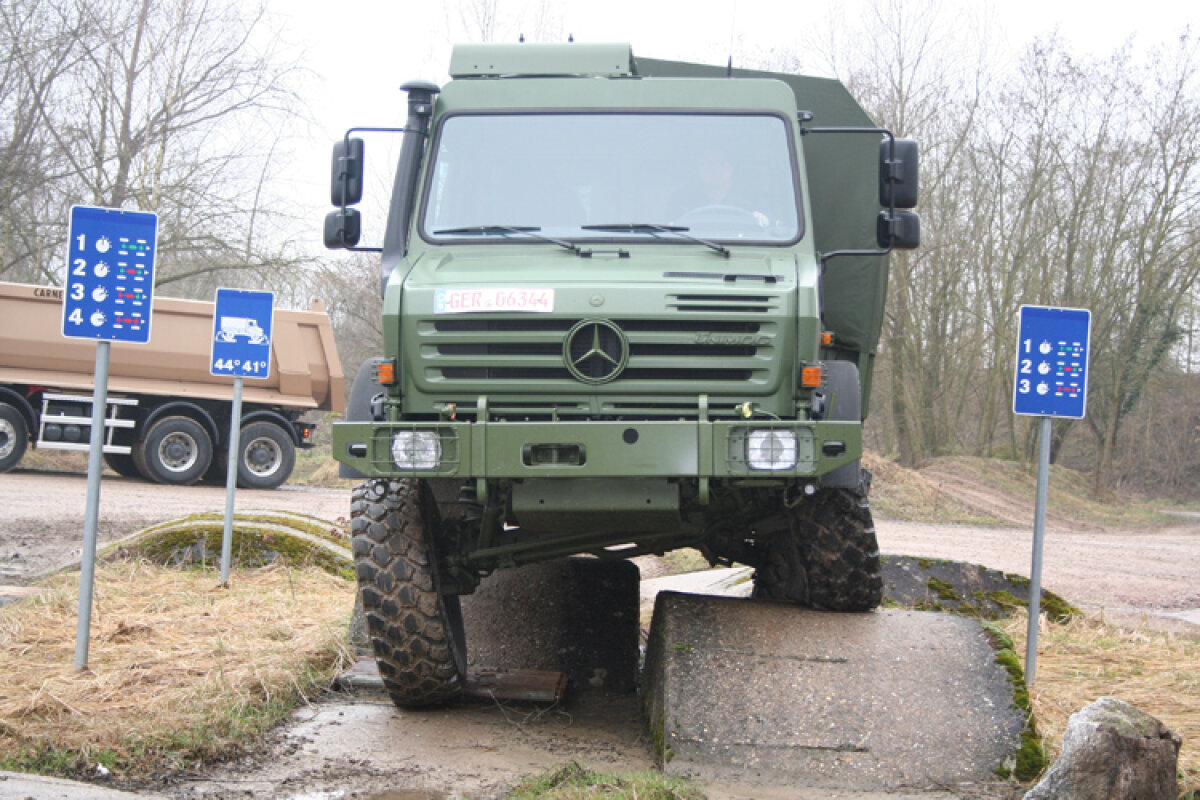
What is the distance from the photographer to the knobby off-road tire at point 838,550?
6605 mm

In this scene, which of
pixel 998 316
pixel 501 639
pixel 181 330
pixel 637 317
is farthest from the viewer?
pixel 998 316

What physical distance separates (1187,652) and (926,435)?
26.3 metres

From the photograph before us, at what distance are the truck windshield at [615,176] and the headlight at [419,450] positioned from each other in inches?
50.7

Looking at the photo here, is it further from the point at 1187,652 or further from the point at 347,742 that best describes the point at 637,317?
the point at 1187,652

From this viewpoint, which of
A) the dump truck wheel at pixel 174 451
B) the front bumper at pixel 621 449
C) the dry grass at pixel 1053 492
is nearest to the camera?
the front bumper at pixel 621 449

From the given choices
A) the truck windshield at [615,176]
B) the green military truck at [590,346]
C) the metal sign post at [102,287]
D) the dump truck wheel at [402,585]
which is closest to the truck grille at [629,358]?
the green military truck at [590,346]

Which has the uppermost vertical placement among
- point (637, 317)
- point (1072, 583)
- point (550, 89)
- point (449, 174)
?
point (550, 89)

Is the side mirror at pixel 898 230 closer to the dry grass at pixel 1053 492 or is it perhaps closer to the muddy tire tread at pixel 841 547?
the muddy tire tread at pixel 841 547

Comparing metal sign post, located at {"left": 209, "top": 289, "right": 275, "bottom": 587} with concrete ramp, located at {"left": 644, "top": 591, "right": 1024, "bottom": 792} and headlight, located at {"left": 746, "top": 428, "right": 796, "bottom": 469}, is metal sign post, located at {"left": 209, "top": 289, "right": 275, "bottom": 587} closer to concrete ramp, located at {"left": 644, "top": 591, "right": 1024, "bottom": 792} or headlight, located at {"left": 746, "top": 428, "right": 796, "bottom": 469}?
concrete ramp, located at {"left": 644, "top": 591, "right": 1024, "bottom": 792}

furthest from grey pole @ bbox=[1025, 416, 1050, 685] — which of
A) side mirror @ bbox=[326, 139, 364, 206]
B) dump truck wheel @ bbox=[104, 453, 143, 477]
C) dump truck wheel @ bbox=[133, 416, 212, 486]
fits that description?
dump truck wheel @ bbox=[104, 453, 143, 477]

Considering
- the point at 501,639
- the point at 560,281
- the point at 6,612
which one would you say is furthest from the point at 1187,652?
the point at 6,612

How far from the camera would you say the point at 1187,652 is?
8.22 m

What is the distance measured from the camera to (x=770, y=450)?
5.40 metres

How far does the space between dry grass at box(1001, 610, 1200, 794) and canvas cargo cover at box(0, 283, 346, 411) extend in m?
15.5
